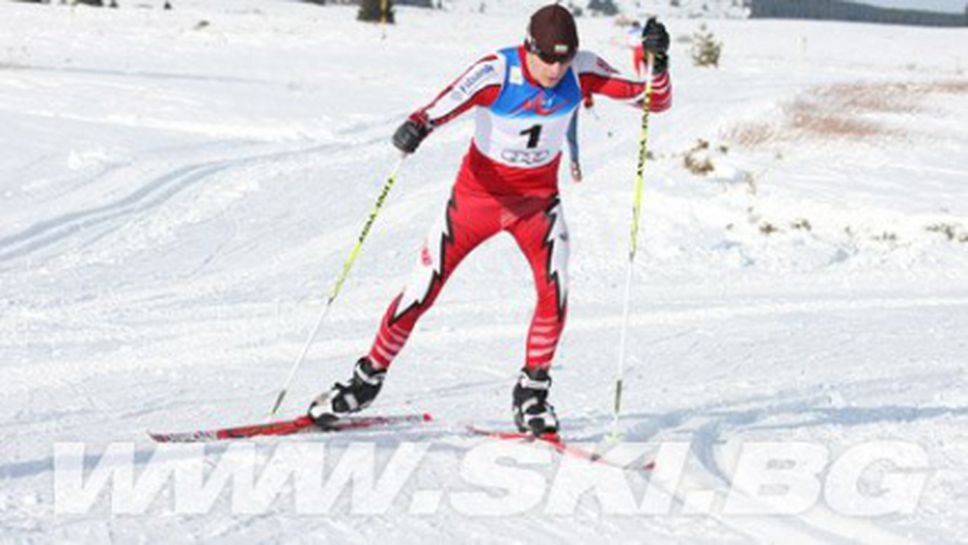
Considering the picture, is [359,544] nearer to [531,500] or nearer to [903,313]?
[531,500]

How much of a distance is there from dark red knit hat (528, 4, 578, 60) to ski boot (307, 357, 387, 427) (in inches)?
65.1

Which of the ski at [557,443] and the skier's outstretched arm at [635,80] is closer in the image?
the ski at [557,443]

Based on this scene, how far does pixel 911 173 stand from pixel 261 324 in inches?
392

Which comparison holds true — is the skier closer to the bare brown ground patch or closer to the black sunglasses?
the black sunglasses

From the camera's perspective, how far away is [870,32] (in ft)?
161

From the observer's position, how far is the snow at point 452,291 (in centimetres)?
438

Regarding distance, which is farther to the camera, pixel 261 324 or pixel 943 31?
pixel 943 31

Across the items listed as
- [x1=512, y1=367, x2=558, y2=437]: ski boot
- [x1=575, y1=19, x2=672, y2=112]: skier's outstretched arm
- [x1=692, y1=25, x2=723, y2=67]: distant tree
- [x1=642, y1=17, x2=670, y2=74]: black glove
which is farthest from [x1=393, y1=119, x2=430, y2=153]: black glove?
[x1=692, y1=25, x2=723, y2=67]: distant tree

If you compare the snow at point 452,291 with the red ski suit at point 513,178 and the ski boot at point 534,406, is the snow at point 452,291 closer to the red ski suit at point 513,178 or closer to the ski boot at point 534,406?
the ski boot at point 534,406

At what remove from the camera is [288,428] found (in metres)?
4.96

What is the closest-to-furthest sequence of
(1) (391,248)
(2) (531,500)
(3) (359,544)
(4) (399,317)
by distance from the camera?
1. (3) (359,544)
2. (2) (531,500)
3. (4) (399,317)
4. (1) (391,248)

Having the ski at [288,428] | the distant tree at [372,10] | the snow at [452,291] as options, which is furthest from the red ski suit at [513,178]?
the distant tree at [372,10]

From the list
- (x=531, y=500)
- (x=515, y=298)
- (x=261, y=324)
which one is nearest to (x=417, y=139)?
(x=531, y=500)

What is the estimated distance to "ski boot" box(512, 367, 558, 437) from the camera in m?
4.99
